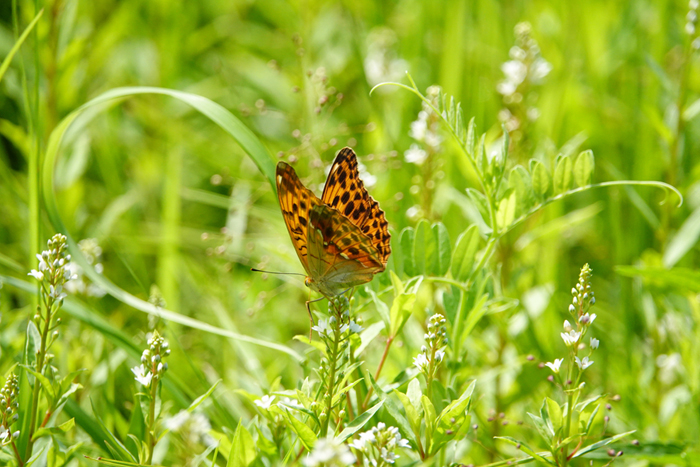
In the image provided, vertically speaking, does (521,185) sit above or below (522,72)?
below

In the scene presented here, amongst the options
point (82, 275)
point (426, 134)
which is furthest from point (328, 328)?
point (82, 275)

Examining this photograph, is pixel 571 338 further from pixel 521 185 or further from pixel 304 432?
pixel 304 432

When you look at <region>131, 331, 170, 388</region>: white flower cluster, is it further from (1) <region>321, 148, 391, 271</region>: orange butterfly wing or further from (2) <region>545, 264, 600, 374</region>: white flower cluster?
(2) <region>545, 264, 600, 374</region>: white flower cluster

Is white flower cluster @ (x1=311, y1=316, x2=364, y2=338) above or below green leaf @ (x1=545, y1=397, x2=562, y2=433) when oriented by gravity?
above

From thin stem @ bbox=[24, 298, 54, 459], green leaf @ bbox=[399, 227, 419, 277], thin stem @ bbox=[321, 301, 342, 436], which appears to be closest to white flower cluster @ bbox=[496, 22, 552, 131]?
green leaf @ bbox=[399, 227, 419, 277]

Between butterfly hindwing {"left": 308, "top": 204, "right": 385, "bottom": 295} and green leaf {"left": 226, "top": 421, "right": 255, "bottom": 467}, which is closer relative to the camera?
green leaf {"left": 226, "top": 421, "right": 255, "bottom": 467}

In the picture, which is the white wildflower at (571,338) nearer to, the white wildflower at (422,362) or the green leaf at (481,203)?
the white wildflower at (422,362)
